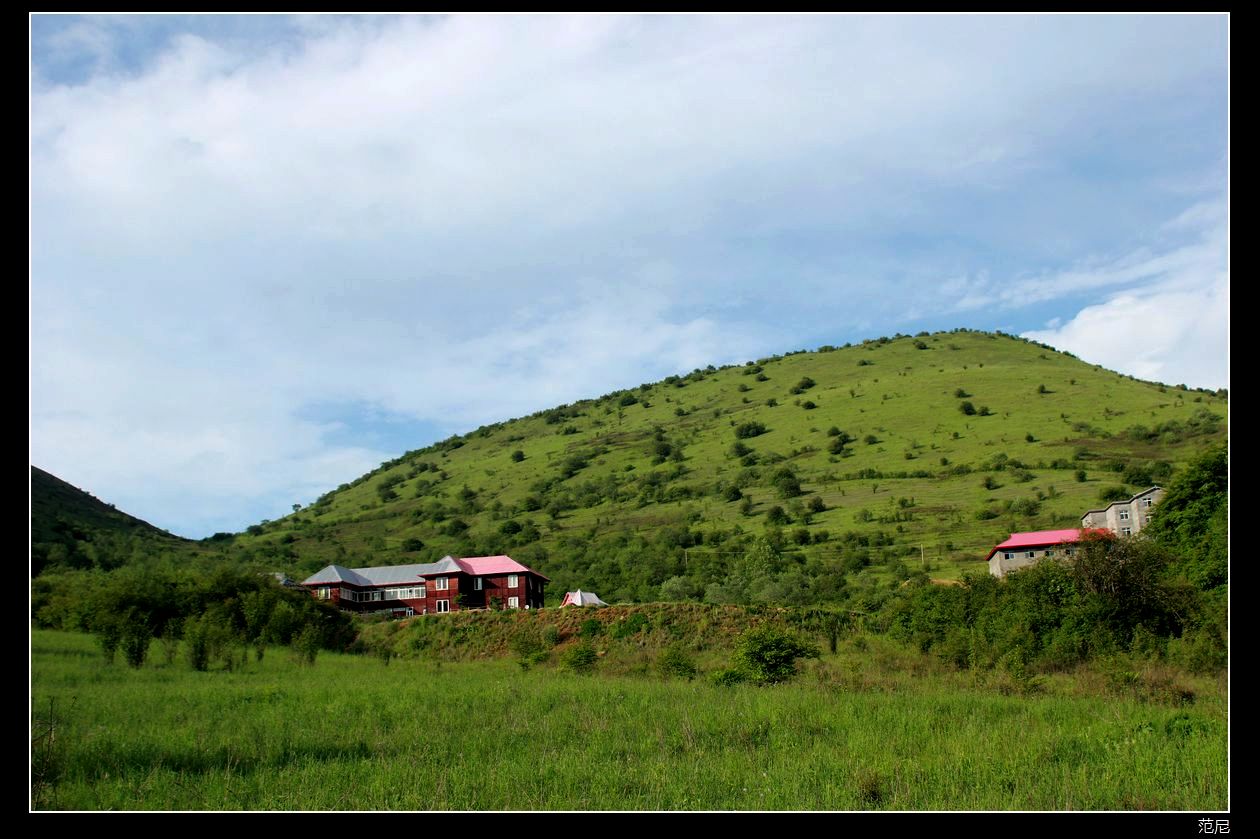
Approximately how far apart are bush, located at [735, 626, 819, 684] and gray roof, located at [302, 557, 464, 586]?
167 feet

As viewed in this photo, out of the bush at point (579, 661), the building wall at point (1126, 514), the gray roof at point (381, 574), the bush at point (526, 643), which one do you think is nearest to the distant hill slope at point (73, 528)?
the gray roof at point (381, 574)

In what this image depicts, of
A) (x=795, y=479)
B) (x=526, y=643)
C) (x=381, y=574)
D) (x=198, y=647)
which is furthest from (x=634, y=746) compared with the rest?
(x=795, y=479)

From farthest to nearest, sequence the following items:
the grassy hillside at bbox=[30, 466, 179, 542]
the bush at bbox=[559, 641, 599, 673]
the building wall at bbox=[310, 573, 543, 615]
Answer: the building wall at bbox=[310, 573, 543, 615], the grassy hillside at bbox=[30, 466, 179, 542], the bush at bbox=[559, 641, 599, 673]

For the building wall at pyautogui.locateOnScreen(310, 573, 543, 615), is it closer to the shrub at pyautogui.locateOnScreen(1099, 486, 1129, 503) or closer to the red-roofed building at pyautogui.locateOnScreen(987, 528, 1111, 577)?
the red-roofed building at pyautogui.locateOnScreen(987, 528, 1111, 577)

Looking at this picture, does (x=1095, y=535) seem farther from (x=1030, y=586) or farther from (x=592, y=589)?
(x=592, y=589)

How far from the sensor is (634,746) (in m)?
10.9

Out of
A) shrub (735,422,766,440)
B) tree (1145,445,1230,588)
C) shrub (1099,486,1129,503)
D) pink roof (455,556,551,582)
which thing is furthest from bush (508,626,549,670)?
shrub (735,422,766,440)

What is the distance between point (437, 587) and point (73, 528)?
27.1m

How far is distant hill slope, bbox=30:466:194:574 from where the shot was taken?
4966 cm

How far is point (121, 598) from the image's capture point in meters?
28.8

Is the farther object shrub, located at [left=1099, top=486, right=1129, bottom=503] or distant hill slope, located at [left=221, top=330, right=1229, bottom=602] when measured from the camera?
distant hill slope, located at [left=221, top=330, right=1229, bottom=602]

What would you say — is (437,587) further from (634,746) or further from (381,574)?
(634,746)

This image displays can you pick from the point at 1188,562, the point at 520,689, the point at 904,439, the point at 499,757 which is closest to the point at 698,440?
the point at 904,439

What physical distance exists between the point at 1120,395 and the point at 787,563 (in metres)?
72.2
